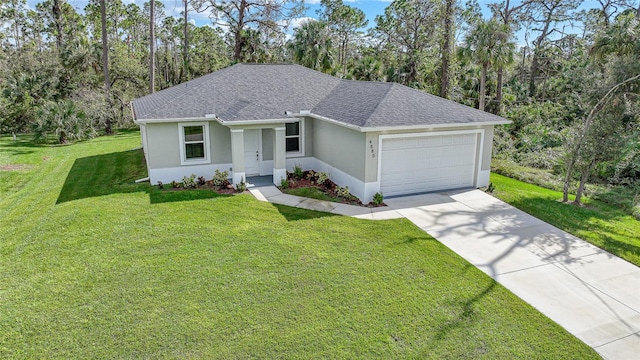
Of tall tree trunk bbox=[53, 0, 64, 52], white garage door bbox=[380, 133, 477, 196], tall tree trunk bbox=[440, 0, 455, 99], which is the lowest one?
white garage door bbox=[380, 133, 477, 196]

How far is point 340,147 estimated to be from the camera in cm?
1400

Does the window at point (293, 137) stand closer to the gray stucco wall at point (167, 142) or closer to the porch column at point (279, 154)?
the porch column at point (279, 154)

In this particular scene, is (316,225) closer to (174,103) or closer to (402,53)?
(174,103)

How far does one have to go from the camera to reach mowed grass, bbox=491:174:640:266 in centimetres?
995

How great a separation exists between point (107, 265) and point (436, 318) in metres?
6.57

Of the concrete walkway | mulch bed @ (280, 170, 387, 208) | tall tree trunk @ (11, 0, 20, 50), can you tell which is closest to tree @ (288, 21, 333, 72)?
mulch bed @ (280, 170, 387, 208)

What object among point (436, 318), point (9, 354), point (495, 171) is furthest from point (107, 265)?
point (495, 171)

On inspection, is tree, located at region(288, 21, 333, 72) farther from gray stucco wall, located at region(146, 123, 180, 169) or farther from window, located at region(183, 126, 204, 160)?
gray stucco wall, located at region(146, 123, 180, 169)

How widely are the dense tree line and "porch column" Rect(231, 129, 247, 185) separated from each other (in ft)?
35.5

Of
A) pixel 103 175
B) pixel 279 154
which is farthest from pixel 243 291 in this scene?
pixel 103 175

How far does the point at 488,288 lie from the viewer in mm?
7613

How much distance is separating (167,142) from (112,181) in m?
2.98

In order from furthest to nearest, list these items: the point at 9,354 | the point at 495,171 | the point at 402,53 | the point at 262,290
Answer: the point at 402,53
the point at 495,171
the point at 262,290
the point at 9,354

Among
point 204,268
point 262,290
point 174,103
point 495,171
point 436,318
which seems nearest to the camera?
point 436,318
